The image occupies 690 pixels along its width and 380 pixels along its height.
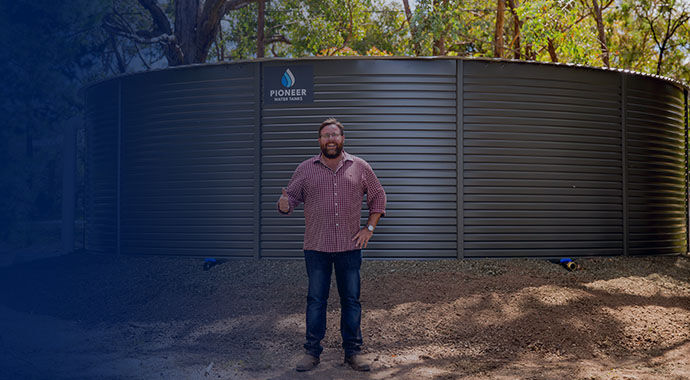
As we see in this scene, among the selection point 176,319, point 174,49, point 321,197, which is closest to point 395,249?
→ point 176,319

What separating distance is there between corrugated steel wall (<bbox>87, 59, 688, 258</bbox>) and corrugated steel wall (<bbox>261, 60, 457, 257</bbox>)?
0.06ft

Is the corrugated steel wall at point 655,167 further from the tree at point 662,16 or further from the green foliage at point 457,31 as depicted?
the tree at point 662,16

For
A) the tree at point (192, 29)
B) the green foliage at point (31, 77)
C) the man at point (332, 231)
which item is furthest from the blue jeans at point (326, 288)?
the tree at point (192, 29)

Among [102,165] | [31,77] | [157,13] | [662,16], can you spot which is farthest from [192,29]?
[662,16]

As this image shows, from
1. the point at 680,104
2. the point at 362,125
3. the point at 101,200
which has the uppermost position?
the point at 680,104

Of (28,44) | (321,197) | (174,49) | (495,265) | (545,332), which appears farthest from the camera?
(174,49)

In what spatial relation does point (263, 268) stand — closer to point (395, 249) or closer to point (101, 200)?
point (395, 249)

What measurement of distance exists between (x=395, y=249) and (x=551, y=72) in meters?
3.93

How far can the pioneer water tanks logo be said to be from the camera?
31.3 ft

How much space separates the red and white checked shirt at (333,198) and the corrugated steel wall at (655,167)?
6894mm

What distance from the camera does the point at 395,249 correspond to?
9.30m

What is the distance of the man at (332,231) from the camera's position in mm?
5211

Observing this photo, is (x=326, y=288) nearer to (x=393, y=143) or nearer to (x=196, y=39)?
(x=393, y=143)

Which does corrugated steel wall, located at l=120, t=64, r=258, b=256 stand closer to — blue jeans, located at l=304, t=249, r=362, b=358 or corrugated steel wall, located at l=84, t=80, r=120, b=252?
corrugated steel wall, located at l=84, t=80, r=120, b=252
